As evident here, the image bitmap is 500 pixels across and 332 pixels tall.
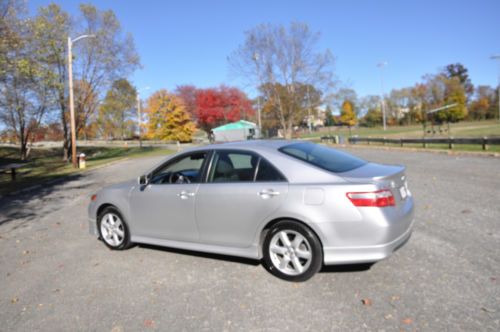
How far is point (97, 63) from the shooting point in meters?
29.5

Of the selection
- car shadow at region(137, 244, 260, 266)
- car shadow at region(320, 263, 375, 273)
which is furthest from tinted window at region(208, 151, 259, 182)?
car shadow at region(320, 263, 375, 273)

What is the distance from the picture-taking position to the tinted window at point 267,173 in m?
4.09

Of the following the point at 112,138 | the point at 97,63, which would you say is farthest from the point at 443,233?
the point at 112,138

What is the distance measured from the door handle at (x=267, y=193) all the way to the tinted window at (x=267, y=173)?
0.15m

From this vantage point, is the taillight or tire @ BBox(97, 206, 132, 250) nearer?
the taillight

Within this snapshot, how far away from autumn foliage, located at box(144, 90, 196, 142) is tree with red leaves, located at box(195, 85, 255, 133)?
9795mm

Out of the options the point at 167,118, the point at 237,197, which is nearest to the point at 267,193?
the point at 237,197

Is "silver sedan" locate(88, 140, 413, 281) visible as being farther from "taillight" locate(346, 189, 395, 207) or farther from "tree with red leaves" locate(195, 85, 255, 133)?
"tree with red leaves" locate(195, 85, 255, 133)

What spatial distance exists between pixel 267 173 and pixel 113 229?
2.68m

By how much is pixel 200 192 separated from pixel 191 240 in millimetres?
638

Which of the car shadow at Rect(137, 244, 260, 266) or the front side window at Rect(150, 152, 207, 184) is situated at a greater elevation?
the front side window at Rect(150, 152, 207, 184)

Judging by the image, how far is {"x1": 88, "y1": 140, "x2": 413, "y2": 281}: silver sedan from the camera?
3.69m

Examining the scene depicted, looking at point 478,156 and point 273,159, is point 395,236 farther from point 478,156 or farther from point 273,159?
point 478,156

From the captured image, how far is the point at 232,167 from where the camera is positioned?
457 cm
